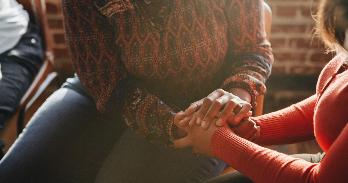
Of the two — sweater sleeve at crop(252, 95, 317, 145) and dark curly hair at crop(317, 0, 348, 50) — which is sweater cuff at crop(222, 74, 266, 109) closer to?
sweater sleeve at crop(252, 95, 317, 145)

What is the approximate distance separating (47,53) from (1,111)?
0.40 m

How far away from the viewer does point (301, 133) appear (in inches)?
47.1

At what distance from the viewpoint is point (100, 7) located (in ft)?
3.72

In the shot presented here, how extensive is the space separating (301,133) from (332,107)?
307 mm

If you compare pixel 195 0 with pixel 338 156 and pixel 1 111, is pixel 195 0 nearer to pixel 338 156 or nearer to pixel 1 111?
pixel 338 156

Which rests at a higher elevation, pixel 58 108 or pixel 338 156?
pixel 338 156

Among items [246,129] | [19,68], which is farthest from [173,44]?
[19,68]

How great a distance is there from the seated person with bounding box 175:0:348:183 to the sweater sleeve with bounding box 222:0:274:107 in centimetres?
11

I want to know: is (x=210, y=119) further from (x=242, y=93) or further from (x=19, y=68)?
(x=19, y=68)

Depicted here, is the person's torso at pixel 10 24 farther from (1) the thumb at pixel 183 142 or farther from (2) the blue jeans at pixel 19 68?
(1) the thumb at pixel 183 142

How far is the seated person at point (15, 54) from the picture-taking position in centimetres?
159

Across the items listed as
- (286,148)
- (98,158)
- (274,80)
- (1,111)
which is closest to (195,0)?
(98,158)

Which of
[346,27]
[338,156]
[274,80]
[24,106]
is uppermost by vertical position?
[346,27]

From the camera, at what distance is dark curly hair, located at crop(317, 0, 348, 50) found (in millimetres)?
889
